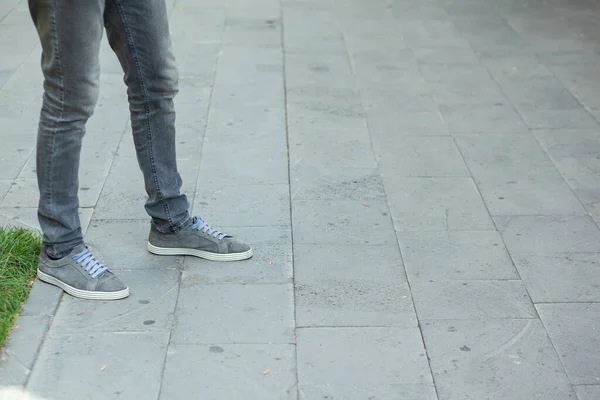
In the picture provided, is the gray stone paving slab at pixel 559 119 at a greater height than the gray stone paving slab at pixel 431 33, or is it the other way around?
the gray stone paving slab at pixel 559 119

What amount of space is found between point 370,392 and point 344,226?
4.42ft

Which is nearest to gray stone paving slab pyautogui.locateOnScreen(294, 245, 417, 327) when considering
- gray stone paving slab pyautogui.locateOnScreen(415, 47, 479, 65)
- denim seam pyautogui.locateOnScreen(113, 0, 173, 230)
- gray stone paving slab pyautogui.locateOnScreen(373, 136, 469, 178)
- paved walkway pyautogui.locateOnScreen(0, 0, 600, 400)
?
paved walkway pyautogui.locateOnScreen(0, 0, 600, 400)

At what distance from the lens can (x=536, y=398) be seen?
2.88m

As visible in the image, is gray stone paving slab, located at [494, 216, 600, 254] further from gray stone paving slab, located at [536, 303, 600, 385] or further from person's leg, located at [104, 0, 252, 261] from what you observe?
person's leg, located at [104, 0, 252, 261]

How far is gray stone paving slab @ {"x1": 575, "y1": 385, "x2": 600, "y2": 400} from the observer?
290cm

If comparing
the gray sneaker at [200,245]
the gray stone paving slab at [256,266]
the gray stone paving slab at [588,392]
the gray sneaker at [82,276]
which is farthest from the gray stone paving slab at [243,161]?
the gray stone paving slab at [588,392]

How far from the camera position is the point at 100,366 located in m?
3.01

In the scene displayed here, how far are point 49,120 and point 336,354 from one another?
1375 mm

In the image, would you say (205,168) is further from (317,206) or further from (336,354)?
A: (336,354)

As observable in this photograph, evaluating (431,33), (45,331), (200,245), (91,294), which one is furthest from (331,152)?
(431,33)

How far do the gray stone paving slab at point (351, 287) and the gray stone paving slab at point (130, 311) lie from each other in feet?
1.67

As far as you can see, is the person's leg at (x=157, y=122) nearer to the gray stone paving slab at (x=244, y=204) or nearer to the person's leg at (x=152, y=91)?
the person's leg at (x=152, y=91)

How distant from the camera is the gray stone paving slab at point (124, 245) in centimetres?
375

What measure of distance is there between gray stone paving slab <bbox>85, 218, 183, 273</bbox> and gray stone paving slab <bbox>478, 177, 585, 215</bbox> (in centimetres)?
165
